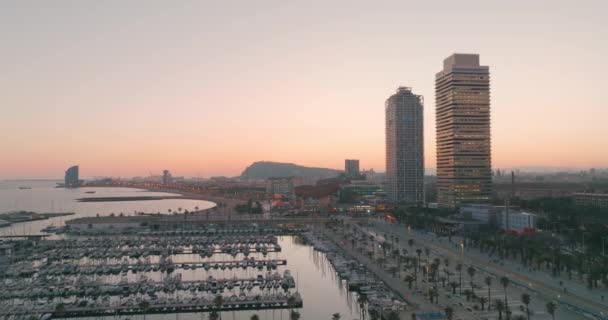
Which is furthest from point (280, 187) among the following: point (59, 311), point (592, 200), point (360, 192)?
point (59, 311)

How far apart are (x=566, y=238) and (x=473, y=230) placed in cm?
977

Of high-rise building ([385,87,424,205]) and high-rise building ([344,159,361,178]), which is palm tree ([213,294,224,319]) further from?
high-rise building ([344,159,361,178])

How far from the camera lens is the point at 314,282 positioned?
1318 inches

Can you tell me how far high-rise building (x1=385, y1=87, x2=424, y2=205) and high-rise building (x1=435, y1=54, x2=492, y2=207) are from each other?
1989cm

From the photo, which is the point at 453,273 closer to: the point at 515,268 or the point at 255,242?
the point at 515,268

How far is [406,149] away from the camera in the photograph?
9088cm

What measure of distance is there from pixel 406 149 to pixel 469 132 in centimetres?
2148

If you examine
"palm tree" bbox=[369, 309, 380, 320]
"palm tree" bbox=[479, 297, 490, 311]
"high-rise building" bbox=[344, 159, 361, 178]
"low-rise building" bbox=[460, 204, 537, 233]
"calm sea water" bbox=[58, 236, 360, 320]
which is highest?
"high-rise building" bbox=[344, 159, 361, 178]

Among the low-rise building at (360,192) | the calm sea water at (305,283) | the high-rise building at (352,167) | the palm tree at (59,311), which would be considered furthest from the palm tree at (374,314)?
the high-rise building at (352,167)

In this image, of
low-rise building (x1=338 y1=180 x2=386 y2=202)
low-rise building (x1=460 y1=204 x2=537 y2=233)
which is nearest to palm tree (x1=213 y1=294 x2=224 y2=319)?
low-rise building (x1=460 y1=204 x2=537 y2=233)

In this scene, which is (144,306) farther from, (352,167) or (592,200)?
(352,167)

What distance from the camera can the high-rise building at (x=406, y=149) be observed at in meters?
90.2

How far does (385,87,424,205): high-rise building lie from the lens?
3553 inches

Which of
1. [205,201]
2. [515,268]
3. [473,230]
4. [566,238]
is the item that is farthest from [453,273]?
[205,201]
